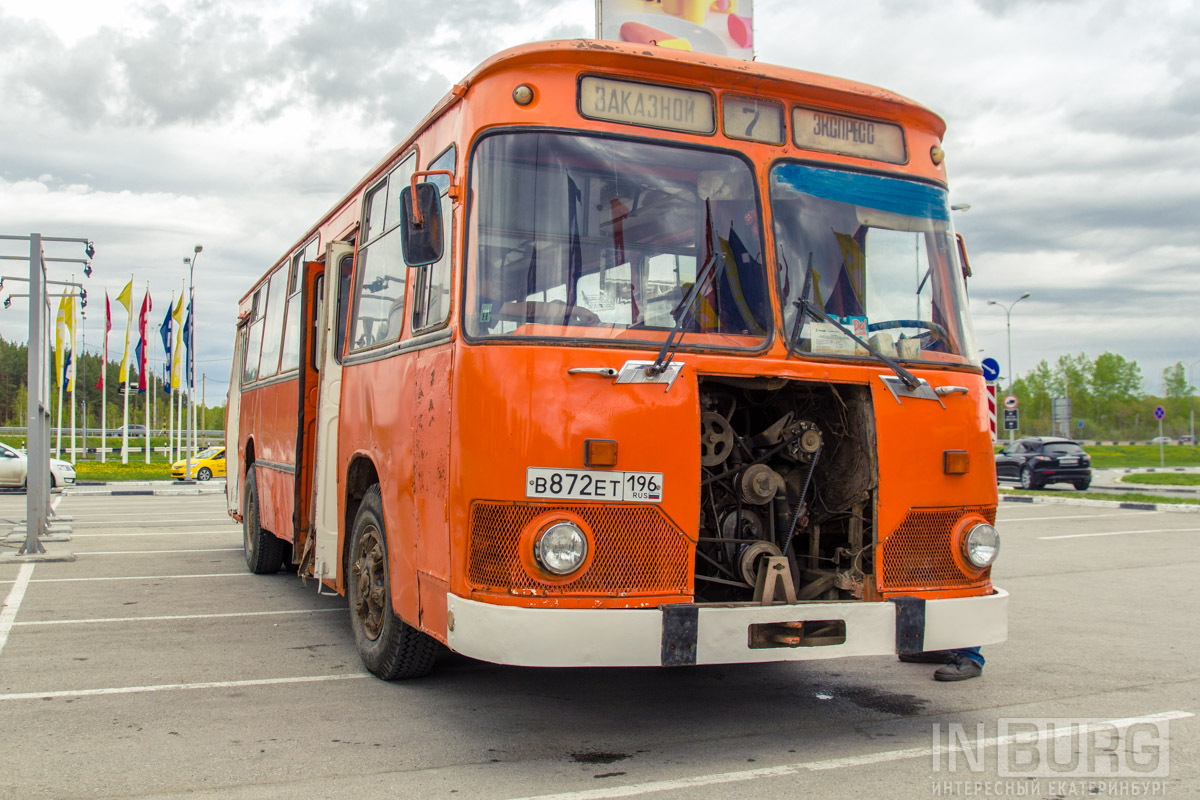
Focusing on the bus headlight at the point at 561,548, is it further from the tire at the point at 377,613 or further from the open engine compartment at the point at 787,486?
the tire at the point at 377,613

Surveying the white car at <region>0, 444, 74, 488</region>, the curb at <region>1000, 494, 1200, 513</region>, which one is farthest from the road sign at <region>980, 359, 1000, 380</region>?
the white car at <region>0, 444, 74, 488</region>

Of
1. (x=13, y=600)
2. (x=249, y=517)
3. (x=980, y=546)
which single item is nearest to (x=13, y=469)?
(x=249, y=517)

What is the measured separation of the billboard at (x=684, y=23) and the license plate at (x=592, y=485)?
8591 mm

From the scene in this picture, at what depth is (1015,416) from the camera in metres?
30.3

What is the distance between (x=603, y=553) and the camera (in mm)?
4570

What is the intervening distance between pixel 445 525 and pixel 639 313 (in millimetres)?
1309

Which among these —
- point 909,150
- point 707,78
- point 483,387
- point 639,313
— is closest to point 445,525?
point 483,387

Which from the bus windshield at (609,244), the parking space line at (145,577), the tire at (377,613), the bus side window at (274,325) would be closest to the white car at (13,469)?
the parking space line at (145,577)

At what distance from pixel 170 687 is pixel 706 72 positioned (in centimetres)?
452

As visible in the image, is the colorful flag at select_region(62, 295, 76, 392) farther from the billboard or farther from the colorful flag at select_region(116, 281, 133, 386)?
the billboard

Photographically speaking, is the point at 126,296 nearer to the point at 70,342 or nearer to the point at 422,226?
the point at 70,342

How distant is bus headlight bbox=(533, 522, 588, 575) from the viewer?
4.45 m

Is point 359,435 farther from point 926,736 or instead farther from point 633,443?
point 926,736

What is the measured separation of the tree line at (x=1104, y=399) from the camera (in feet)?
304
